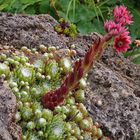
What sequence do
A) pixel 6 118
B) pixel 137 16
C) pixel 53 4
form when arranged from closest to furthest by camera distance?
pixel 6 118, pixel 53 4, pixel 137 16

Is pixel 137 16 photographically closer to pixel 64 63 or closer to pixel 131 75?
pixel 131 75

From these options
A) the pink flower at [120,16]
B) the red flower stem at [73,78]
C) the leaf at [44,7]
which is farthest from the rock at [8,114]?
the leaf at [44,7]

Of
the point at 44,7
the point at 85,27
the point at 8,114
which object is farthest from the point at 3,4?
the point at 8,114

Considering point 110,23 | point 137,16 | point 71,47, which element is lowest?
point 137,16

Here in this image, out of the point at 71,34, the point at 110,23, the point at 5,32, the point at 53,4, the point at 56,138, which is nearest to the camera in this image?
the point at 56,138

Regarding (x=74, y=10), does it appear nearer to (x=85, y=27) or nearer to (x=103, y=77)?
(x=85, y=27)

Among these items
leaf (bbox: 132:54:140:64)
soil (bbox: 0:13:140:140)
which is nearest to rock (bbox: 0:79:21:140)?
soil (bbox: 0:13:140:140)

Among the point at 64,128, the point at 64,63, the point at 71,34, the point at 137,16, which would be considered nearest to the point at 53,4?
the point at 137,16
